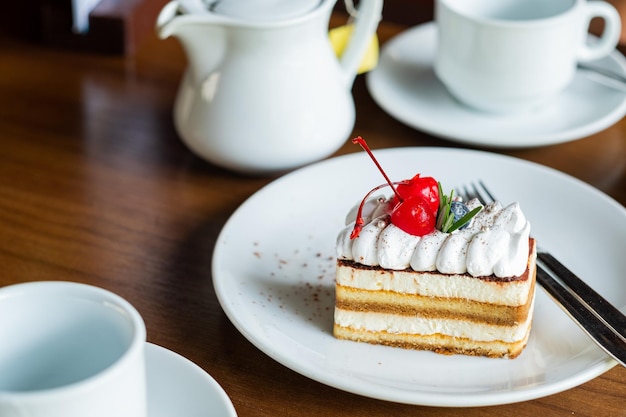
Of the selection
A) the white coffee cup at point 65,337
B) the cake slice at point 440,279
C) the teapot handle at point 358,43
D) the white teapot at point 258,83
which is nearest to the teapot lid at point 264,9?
the white teapot at point 258,83

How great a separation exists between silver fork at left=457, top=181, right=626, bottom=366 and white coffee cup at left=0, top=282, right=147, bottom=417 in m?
0.48

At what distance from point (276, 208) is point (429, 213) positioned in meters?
0.29

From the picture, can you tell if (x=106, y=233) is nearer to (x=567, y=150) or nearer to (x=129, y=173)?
(x=129, y=173)

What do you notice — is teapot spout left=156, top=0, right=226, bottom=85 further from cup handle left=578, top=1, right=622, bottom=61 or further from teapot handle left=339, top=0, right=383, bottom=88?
cup handle left=578, top=1, right=622, bottom=61

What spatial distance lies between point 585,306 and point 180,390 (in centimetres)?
47

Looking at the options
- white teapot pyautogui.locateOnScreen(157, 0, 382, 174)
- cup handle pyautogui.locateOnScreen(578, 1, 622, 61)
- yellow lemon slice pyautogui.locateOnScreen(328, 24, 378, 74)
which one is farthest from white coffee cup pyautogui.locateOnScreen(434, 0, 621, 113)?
white teapot pyautogui.locateOnScreen(157, 0, 382, 174)

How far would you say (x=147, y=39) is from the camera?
1.73 metres

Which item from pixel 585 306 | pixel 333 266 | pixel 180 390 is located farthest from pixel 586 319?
pixel 180 390

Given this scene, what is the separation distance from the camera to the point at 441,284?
0.99m

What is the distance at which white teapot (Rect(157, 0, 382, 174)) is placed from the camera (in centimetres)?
126

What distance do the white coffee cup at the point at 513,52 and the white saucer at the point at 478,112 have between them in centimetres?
3

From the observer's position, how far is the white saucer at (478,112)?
1400mm

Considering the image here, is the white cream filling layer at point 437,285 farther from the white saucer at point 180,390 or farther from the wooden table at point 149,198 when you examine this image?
the white saucer at point 180,390

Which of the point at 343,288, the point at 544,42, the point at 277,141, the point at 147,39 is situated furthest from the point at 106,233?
the point at 544,42
